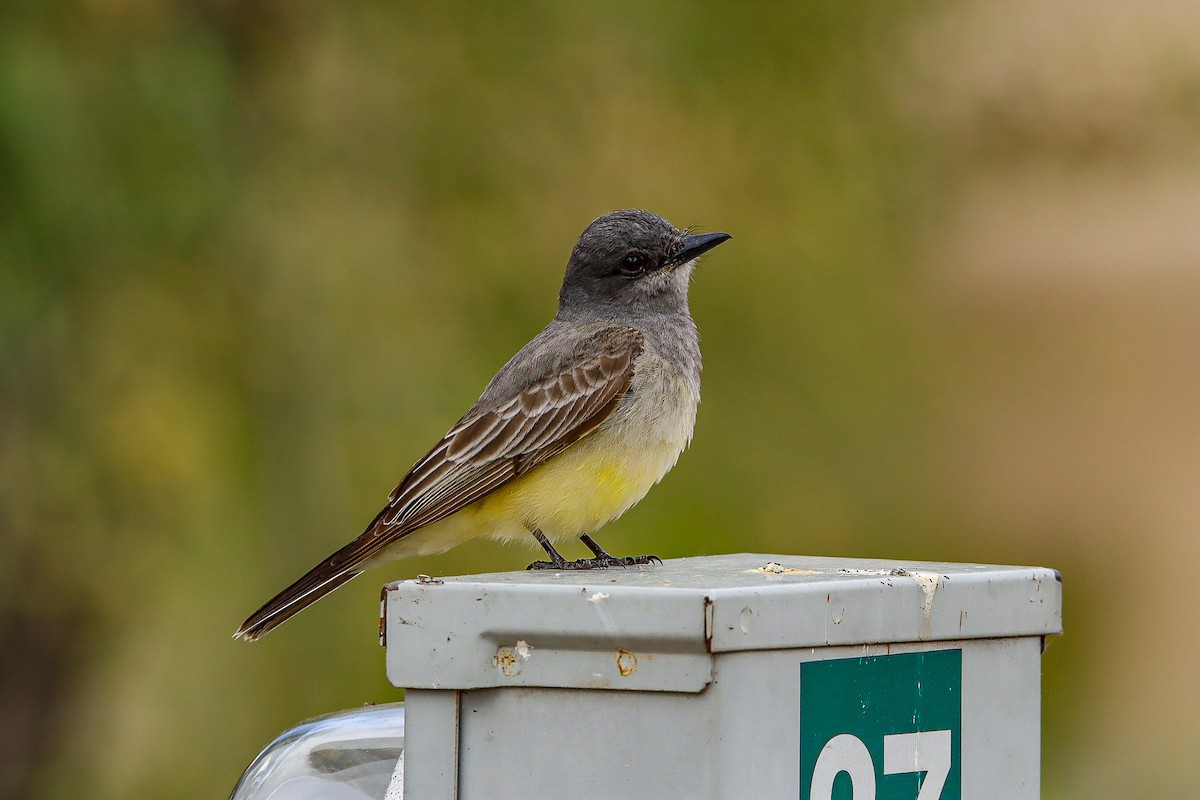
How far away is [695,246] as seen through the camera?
429 centimetres

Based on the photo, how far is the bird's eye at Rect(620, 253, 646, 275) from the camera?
4.36 m

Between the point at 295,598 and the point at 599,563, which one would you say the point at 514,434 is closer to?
the point at 599,563

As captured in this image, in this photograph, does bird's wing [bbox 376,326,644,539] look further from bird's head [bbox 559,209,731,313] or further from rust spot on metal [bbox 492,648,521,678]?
rust spot on metal [bbox 492,648,521,678]

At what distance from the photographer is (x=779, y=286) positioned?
6965 millimetres

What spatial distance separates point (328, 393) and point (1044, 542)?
335 centimetres

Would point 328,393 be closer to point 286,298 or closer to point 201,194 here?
point 286,298

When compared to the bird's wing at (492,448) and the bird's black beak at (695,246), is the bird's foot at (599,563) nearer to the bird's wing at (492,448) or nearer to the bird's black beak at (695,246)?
the bird's wing at (492,448)

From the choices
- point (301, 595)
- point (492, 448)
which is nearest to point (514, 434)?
point (492, 448)

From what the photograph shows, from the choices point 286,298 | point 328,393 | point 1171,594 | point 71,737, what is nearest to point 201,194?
point 286,298

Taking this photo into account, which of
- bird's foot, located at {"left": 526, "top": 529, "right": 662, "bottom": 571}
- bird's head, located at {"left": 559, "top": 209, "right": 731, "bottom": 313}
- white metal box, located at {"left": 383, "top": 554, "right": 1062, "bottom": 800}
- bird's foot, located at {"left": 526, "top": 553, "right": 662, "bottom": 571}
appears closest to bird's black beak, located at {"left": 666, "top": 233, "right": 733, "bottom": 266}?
bird's head, located at {"left": 559, "top": 209, "right": 731, "bottom": 313}

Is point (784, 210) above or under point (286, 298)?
above

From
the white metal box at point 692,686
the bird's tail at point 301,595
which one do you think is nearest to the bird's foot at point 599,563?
the bird's tail at point 301,595

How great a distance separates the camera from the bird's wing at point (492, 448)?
3604 mm

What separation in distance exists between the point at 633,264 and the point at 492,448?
2.81ft
